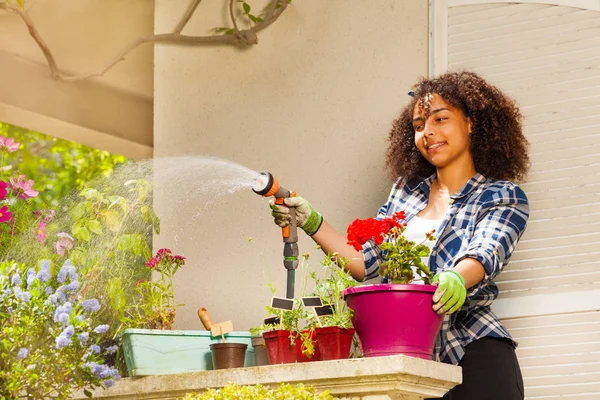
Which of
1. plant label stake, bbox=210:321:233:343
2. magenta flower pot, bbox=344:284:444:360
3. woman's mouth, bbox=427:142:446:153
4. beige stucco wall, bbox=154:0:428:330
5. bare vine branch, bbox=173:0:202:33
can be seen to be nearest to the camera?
magenta flower pot, bbox=344:284:444:360

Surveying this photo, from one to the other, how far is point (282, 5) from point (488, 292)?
1.39 meters

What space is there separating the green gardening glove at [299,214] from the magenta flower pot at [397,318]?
0.43 m

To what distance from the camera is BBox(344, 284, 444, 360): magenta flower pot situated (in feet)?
7.12

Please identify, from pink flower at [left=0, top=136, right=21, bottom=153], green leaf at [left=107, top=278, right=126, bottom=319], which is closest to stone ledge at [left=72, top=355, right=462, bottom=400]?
green leaf at [left=107, top=278, right=126, bottom=319]

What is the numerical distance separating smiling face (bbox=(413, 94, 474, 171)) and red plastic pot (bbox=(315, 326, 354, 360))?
2.11 ft

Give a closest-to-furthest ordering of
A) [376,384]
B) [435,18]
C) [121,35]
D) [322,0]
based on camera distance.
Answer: [376,384] → [435,18] → [322,0] → [121,35]

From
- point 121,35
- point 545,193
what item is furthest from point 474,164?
point 121,35

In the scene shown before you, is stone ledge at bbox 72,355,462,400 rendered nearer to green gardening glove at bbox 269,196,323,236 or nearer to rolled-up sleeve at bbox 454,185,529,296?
rolled-up sleeve at bbox 454,185,529,296

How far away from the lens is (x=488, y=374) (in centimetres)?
242

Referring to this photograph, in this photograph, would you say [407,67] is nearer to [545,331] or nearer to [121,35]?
[545,331]

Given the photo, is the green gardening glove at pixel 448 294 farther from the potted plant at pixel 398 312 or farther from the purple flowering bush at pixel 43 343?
the purple flowering bush at pixel 43 343

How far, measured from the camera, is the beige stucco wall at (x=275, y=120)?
125 inches

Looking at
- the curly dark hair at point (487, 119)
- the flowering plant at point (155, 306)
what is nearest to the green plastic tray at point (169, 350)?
the flowering plant at point (155, 306)

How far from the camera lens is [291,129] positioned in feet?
10.8
